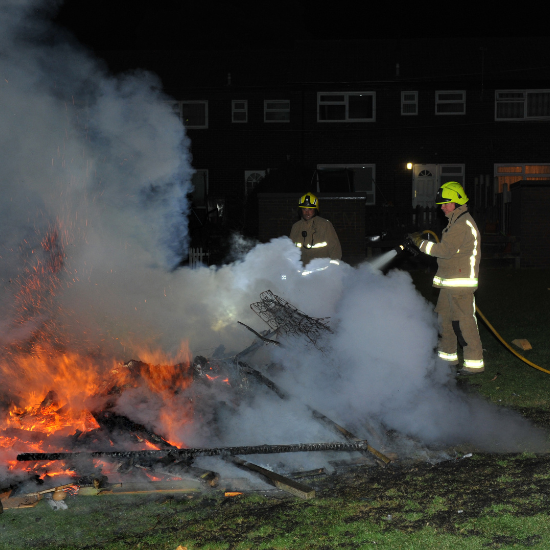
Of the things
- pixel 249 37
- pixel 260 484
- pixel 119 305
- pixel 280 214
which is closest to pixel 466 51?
pixel 280 214

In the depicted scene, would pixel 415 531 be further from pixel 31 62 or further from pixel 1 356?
pixel 31 62

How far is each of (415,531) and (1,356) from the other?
4280 millimetres

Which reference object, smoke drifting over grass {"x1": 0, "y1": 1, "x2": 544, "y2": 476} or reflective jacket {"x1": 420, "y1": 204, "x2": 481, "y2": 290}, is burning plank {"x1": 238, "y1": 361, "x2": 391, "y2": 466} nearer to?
smoke drifting over grass {"x1": 0, "y1": 1, "x2": 544, "y2": 476}

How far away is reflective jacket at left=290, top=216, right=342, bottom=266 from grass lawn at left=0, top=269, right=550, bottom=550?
3.85 m

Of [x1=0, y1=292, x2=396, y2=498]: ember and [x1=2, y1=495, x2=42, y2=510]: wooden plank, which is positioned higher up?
[x1=0, y1=292, x2=396, y2=498]: ember

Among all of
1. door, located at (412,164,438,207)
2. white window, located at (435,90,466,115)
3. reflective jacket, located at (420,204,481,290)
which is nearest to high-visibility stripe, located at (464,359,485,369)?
reflective jacket, located at (420,204,481,290)

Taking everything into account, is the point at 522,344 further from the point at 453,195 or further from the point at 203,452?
the point at 203,452

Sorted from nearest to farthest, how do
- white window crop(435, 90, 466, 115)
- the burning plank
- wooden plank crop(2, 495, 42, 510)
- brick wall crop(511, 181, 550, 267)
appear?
1. wooden plank crop(2, 495, 42, 510)
2. the burning plank
3. brick wall crop(511, 181, 550, 267)
4. white window crop(435, 90, 466, 115)

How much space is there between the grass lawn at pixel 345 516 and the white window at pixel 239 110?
21644mm

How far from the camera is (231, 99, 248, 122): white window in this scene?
80.1 feet

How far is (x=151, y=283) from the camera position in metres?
6.75

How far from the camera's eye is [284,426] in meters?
4.85

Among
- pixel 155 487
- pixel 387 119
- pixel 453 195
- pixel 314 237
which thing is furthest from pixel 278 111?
pixel 155 487

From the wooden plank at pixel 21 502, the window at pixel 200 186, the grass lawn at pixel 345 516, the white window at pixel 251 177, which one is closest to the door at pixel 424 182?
the white window at pixel 251 177
